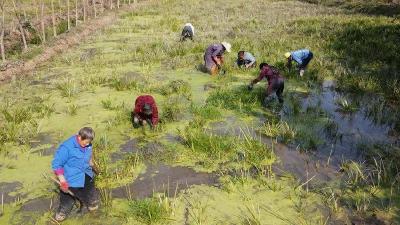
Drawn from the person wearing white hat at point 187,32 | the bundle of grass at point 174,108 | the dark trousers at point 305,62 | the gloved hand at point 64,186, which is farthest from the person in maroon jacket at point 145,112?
the person wearing white hat at point 187,32

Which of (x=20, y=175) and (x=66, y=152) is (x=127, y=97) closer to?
(x=20, y=175)

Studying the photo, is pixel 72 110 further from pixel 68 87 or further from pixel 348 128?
pixel 348 128

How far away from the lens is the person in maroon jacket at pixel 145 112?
7.77m

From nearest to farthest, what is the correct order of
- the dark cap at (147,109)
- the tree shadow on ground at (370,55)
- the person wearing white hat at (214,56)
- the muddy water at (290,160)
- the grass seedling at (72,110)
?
the muddy water at (290,160), the dark cap at (147,109), the grass seedling at (72,110), the tree shadow on ground at (370,55), the person wearing white hat at (214,56)

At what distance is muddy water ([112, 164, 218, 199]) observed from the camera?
621cm

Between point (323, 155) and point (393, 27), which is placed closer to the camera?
point (323, 155)

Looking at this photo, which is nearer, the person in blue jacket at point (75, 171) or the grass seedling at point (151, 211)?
the person in blue jacket at point (75, 171)

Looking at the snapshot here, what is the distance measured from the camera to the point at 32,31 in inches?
732

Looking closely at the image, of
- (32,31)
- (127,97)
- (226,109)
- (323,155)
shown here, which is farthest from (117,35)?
(323,155)

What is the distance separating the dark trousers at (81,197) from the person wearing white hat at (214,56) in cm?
679

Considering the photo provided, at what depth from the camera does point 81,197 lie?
18.2 feet

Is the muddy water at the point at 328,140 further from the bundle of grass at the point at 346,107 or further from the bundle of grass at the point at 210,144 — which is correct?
the bundle of grass at the point at 210,144

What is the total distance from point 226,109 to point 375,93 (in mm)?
3753

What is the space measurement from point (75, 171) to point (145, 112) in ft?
8.71
